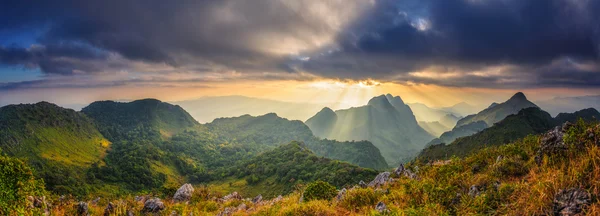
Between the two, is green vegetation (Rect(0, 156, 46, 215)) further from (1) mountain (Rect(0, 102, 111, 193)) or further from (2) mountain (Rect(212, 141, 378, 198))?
(1) mountain (Rect(0, 102, 111, 193))

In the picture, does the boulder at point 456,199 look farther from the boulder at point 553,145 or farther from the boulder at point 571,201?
the boulder at point 553,145

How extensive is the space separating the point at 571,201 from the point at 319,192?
9590 mm

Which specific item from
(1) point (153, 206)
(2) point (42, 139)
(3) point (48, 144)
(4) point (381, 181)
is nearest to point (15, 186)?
(1) point (153, 206)

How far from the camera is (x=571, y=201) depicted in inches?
236

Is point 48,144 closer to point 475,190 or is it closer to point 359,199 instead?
point 359,199

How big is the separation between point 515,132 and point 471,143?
71.9 feet

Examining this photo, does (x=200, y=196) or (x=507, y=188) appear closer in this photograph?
(x=507, y=188)

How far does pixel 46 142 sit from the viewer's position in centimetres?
16175

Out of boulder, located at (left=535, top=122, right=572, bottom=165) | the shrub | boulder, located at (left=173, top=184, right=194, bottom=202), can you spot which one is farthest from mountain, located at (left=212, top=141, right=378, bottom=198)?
boulder, located at (left=535, top=122, right=572, bottom=165)

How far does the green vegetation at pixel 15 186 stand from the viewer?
8.32m

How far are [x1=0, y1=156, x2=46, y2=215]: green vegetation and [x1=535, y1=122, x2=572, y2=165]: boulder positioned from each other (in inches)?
693

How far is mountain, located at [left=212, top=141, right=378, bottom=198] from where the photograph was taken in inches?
Result: 4021

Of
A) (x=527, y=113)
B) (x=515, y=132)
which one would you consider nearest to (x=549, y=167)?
(x=515, y=132)

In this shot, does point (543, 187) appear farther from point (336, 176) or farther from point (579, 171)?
point (336, 176)
